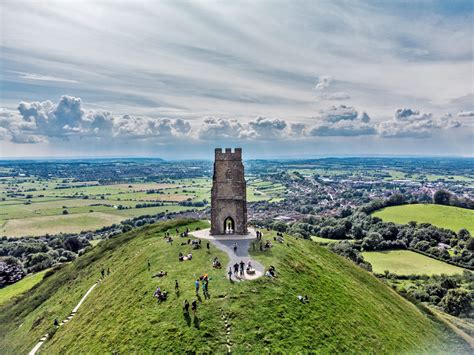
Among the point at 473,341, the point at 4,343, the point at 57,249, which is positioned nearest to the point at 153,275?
the point at 4,343

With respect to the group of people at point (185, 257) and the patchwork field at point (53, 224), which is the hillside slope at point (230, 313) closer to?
the group of people at point (185, 257)

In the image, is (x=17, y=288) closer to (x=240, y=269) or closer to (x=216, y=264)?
(x=216, y=264)

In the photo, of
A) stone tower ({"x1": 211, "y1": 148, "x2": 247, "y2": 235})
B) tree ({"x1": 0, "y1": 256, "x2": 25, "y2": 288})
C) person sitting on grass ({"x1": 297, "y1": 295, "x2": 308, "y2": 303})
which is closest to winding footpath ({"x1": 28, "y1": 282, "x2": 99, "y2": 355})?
stone tower ({"x1": 211, "y1": 148, "x2": 247, "y2": 235})

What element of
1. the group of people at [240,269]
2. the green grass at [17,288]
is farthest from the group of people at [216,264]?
the green grass at [17,288]

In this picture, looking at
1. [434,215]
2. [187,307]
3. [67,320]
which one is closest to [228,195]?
[187,307]

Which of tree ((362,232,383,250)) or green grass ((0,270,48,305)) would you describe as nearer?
green grass ((0,270,48,305))

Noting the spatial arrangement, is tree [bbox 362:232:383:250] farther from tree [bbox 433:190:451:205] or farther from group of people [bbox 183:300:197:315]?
group of people [bbox 183:300:197:315]

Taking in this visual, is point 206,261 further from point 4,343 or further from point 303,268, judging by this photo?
point 4,343
